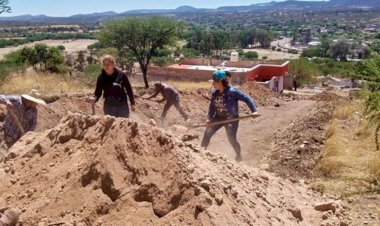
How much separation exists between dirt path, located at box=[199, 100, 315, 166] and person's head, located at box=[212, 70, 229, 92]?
1514mm

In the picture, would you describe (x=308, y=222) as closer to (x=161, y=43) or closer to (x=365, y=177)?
(x=365, y=177)

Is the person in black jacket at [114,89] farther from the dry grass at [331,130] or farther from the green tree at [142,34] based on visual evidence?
the green tree at [142,34]

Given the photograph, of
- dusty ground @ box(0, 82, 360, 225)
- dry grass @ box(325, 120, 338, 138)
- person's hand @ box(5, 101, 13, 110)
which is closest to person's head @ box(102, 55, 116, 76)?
dusty ground @ box(0, 82, 360, 225)

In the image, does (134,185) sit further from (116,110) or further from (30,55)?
(30,55)

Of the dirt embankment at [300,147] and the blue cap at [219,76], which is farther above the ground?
the blue cap at [219,76]

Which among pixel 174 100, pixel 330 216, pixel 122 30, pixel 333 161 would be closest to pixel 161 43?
pixel 122 30

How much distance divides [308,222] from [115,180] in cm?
184

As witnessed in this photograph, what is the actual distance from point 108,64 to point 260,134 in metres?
5.29

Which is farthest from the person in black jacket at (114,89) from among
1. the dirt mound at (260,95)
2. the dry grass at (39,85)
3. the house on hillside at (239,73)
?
the house on hillside at (239,73)

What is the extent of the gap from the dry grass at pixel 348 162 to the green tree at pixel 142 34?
16152 millimetres

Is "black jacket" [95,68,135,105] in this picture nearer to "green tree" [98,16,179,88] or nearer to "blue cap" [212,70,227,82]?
"blue cap" [212,70,227,82]

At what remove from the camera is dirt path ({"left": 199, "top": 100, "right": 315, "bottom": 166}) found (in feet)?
26.5

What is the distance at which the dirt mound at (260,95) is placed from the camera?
1595 centimetres

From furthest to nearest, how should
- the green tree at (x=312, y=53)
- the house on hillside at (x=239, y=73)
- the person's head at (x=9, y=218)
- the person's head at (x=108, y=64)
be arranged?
1. the green tree at (x=312, y=53)
2. the house on hillside at (x=239, y=73)
3. the person's head at (x=108, y=64)
4. the person's head at (x=9, y=218)
